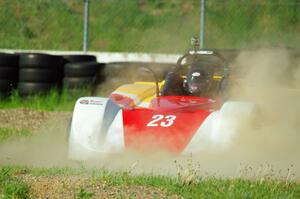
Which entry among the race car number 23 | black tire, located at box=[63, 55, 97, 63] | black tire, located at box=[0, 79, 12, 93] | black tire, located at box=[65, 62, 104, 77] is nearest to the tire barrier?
black tire, located at box=[65, 62, 104, 77]

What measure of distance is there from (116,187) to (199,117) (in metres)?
2.11

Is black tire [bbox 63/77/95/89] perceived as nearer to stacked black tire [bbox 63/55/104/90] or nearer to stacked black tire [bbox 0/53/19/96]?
stacked black tire [bbox 63/55/104/90]

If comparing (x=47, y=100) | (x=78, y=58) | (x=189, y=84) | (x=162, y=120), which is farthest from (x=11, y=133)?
(x=78, y=58)

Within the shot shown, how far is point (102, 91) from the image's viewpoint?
12766 millimetres

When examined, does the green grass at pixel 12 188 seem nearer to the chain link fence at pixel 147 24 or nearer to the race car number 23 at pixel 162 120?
the race car number 23 at pixel 162 120

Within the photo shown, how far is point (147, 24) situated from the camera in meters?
20.6

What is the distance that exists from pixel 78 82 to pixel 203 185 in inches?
290

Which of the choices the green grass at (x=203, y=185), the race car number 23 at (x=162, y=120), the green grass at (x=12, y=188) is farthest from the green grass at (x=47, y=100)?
the green grass at (x=12, y=188)

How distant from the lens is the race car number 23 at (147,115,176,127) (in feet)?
25.1

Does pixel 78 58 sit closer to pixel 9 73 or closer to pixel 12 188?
pixel 9 73

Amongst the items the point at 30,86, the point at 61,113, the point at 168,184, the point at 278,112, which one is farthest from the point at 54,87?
the point at 168,184

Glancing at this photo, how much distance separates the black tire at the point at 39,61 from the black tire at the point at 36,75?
0.22ft

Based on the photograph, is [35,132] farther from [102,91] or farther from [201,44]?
[201,44]


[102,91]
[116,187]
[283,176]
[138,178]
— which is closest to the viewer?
[116,187]
